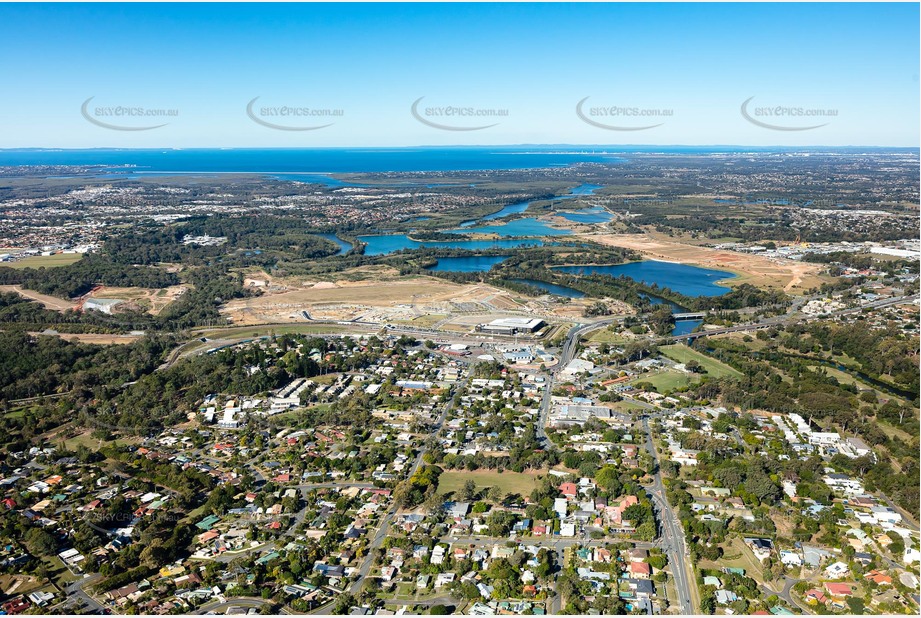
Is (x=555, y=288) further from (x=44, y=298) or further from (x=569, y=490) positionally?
(x=44, y=298)

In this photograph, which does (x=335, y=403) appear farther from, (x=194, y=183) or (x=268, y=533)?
(x=194, y=183)

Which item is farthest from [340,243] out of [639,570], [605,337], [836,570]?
[836,570]

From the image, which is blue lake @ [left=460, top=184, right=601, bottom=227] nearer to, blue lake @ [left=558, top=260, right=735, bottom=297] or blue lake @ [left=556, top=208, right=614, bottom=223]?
blue lake @ [left=556, top=208, right=614, bottom=223]

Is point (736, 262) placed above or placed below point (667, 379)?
above

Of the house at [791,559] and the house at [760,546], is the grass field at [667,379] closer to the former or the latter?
the house at [760,546]

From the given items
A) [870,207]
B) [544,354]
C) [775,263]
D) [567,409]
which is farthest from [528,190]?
[567,409]

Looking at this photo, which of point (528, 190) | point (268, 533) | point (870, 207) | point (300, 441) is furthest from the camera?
point (528, 190)

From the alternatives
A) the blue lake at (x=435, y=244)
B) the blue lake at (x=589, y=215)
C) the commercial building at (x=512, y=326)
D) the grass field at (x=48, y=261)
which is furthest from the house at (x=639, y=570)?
the blue lake at (x=589, y=215)
